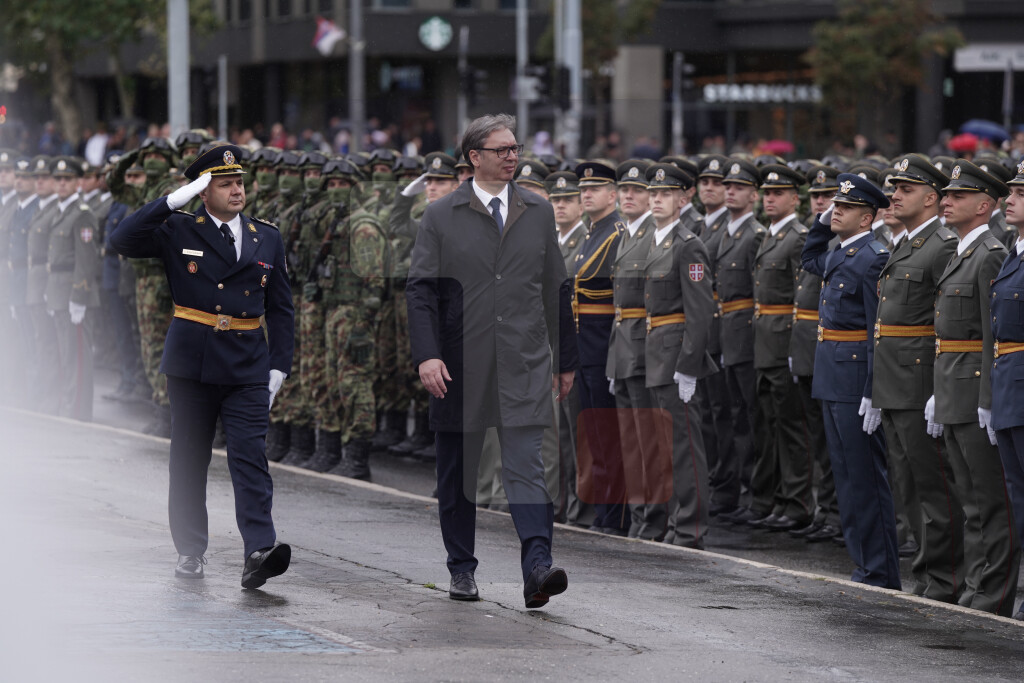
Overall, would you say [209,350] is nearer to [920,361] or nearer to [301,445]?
[920,361]

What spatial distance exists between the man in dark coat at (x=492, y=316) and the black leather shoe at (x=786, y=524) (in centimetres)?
394

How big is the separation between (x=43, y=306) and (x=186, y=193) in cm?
807

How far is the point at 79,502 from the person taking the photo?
410 inches

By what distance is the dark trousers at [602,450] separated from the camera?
439 inches

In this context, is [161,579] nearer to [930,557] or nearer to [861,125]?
[930,557]

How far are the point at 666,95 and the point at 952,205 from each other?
4503 centimetres

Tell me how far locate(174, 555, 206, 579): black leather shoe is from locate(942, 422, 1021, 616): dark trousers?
3.75 m

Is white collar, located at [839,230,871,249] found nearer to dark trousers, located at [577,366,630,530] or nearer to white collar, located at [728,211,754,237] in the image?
dark trousers, located at [577,366,630,530]

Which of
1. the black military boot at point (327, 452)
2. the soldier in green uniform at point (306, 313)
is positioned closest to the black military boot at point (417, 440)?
the soldier in green uniform at point (306, 313)

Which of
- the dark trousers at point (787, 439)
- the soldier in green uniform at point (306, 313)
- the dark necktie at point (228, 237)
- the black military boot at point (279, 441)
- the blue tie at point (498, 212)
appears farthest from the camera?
the black military boot at point (279, 441)

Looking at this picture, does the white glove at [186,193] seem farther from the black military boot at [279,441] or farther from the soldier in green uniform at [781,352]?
the black military boot at [279,441]

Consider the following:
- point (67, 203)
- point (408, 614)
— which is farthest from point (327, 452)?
point (408, 614)

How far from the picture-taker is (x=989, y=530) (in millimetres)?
8734

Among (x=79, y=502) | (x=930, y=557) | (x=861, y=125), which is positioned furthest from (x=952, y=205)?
(x=861, y=125)
